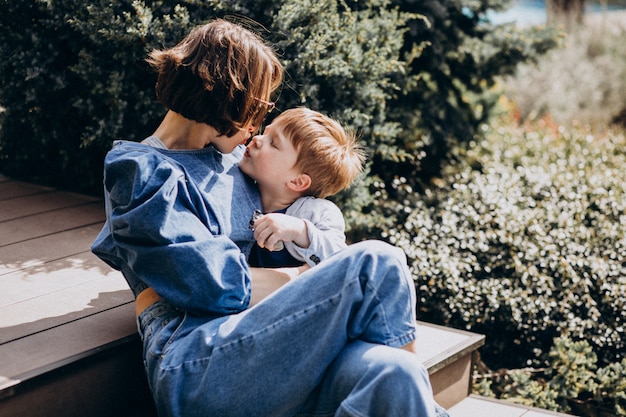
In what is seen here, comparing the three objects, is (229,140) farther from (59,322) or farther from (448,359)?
(448,359)

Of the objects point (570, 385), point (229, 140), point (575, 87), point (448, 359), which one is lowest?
point (570, 385)

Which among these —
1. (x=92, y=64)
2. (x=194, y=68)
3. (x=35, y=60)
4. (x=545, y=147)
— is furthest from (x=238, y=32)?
(x=545, y=147)

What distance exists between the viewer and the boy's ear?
2268 mm

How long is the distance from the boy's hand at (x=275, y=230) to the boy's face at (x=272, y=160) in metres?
0.21

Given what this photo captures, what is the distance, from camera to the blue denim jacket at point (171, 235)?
1.80 metres

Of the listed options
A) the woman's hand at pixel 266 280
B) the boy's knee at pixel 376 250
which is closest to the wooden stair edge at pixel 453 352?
the woman's hand at pixel 266 280

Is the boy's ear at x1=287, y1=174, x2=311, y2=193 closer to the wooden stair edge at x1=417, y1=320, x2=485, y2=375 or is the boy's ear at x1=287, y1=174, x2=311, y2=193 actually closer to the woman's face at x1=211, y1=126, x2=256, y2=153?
the woman's face at x1=211, y1=126, x2=256, y2=153

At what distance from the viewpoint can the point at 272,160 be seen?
89.3 inches

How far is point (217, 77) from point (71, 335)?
84cm

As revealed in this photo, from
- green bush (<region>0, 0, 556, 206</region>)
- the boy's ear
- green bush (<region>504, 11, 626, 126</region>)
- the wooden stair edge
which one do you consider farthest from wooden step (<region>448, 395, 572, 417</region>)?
green bush (<region>504, 11, 626, 126</region>)

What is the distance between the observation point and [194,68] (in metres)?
2.01

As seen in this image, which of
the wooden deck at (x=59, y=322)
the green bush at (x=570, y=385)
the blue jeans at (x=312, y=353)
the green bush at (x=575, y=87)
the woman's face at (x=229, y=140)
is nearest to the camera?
A: the blue jeans at (x=312, y=353)

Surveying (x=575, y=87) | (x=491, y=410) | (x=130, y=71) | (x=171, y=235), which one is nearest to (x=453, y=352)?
(x=491, y=410)

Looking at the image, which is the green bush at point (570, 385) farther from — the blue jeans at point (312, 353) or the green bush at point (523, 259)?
the blue jeans at point (312, 353)
